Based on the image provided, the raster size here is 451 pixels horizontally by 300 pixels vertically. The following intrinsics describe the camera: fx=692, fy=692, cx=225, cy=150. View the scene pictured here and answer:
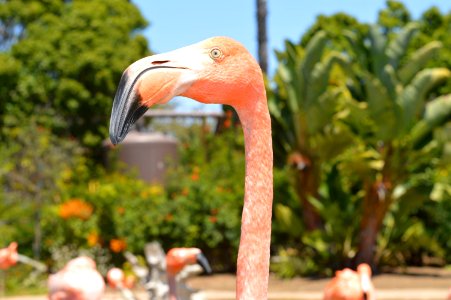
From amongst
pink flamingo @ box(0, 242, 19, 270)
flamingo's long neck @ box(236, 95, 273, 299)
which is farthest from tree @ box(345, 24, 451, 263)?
flamingo's long neck @ box(236, 95, 273, 299)

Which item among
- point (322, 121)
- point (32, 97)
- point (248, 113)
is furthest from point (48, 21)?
point (248, 113)

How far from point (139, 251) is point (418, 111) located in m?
5.64

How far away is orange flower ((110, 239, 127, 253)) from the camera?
12.6 m

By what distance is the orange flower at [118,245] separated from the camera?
1263 centimetres

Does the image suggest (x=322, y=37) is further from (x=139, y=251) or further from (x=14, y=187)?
(x=14, y=187)

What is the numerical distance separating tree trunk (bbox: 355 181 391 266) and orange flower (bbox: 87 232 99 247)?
15.6 feet

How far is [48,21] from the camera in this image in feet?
75.9

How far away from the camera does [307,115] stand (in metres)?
11.8

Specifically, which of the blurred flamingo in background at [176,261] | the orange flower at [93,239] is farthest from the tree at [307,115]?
the blurred flamingo in background at [176,261]

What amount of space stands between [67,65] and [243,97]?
827 inches

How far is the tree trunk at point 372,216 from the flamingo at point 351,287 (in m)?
8.84

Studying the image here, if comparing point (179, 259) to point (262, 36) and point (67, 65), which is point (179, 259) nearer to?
point (262, 36)

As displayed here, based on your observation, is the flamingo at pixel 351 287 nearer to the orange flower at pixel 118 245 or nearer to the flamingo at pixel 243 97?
the flamingo at pixel 243 97

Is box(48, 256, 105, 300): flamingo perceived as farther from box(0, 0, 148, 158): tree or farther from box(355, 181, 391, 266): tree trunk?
box(0, 0, 148, 158): tree
